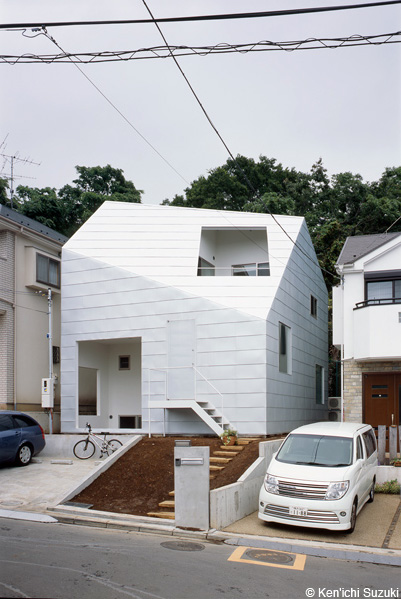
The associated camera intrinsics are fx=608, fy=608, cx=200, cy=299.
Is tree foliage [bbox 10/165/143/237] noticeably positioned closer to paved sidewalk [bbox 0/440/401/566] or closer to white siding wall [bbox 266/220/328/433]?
white siding wall [bbox 266/220/328/433]

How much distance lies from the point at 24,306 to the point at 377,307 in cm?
1145

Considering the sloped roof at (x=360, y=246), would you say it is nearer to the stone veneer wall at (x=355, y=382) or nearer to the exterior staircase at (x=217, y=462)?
the stone veneer wall at (x=355, y=382)

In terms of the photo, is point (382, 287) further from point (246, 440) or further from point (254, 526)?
point (254, 526)

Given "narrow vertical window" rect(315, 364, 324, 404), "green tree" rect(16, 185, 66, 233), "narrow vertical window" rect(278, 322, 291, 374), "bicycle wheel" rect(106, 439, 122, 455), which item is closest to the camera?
"bicycle wheel" rect(106, 439, 122, 455)

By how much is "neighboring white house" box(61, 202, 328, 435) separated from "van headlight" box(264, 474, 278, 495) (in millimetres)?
5688

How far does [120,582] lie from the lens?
700cm

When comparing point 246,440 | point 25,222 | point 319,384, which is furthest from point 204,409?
point 25,222

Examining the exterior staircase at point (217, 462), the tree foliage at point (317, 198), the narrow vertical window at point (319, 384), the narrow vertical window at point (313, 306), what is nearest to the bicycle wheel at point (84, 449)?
the exterior staircase at point (217, 462)

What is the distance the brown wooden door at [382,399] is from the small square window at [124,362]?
805cm

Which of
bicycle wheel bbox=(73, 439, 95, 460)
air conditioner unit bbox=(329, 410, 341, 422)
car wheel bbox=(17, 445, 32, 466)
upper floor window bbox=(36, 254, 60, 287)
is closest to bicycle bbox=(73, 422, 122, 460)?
bicycle wheel bbox=(73, 439, 95, 460)

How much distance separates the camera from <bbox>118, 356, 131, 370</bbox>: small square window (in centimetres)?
2136

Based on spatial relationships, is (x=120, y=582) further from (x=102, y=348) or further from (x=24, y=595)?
(x=102, y=348)

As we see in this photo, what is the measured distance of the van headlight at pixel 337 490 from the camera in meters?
9.94

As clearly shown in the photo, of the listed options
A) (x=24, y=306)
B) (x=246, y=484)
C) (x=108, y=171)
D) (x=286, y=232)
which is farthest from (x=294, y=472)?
(x=108, y=171)
